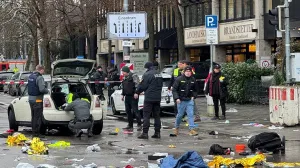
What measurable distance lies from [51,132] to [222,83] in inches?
215

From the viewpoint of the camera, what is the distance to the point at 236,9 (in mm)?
36812

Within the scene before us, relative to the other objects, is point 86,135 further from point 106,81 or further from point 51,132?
point 106,81

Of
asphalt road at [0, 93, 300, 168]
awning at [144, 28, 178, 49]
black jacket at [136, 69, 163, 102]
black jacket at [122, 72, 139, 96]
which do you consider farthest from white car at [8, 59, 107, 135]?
awning at [144, 28, 178, 49]

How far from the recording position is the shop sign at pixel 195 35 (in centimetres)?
4006

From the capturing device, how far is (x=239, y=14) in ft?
120

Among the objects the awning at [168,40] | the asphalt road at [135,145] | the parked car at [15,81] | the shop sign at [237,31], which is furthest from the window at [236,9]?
the asphalt road at [135,145]

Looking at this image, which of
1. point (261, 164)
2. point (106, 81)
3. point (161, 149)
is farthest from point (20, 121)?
point (106, 81)

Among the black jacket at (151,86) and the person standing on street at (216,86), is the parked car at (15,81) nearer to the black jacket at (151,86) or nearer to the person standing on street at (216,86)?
the person standing on street at (216,86)

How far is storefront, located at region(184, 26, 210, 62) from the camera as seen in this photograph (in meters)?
40.3

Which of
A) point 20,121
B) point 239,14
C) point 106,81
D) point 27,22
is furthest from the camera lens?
point 27,22

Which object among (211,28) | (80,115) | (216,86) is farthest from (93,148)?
(211,28)

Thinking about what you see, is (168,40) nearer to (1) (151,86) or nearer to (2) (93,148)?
(1) (151,86)

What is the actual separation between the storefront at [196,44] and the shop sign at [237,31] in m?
2.18

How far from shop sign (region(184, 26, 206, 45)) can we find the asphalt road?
2106 centimetres
